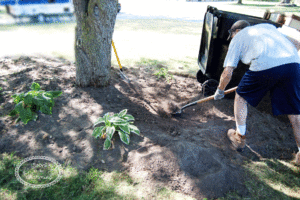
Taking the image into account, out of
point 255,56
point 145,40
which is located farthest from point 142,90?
point 145,40

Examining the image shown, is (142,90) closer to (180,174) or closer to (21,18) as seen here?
(180,174)

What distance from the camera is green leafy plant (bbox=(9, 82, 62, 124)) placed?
2688 millimetres

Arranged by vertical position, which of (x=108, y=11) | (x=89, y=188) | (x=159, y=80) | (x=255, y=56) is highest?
(x=108, y=11)

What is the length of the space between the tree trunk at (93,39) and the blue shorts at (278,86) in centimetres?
237

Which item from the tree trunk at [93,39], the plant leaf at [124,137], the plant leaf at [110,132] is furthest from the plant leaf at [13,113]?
the plant leaf at [124,137]

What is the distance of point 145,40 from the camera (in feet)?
25.8

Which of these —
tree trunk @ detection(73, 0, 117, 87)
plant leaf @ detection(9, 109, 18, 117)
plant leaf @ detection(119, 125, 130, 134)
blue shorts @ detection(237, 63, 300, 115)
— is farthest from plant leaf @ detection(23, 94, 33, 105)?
blue shorts @ detection(237, 63, 300, 115)

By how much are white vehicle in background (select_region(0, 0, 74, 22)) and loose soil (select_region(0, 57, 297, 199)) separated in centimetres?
823

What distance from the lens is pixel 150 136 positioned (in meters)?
2.72

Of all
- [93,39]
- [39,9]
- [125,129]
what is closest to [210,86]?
[125,129]

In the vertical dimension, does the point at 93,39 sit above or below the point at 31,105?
above

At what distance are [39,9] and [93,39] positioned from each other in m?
10.1

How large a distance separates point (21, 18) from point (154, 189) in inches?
484

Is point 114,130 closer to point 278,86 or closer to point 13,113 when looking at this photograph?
point 13,113
